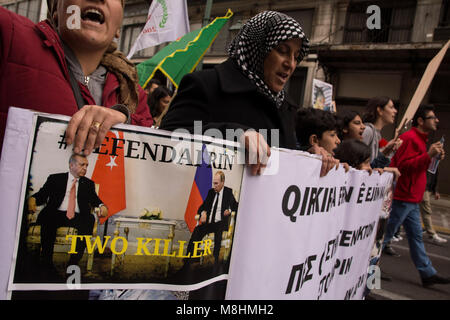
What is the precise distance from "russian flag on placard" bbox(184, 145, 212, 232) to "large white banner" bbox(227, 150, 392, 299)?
14 centimetres

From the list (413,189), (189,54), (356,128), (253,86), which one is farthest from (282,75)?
(413,189)

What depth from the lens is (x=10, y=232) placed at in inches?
29.6

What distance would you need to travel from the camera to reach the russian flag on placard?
0.95 metres

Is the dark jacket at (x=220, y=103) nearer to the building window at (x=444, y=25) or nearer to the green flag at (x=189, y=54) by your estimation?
the green flag at (x=189, y=54)

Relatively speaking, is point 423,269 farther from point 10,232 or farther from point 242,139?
point 10,232

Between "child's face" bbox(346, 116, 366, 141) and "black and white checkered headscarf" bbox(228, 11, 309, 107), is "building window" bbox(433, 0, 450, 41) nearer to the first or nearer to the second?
"child's face" bbox(346, 116, 366, 141)

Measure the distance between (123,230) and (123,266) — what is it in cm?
10

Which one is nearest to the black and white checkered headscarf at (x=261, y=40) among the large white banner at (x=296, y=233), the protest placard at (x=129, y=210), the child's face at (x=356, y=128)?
the large white banner at (x=296, y=233)

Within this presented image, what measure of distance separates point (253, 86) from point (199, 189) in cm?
71

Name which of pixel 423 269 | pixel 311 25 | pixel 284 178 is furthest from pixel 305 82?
pixel 284 178

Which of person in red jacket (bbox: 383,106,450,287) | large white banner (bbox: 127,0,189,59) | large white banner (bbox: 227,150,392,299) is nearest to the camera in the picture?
large white banner (bbox: 227,150,392,299)

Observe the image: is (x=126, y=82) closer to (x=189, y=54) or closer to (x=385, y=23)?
(x=189, y=54)

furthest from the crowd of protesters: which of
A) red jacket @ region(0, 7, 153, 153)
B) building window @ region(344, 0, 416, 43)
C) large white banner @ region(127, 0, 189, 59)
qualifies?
building window @ region(344, 0, 416, 43)

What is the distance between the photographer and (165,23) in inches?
172
